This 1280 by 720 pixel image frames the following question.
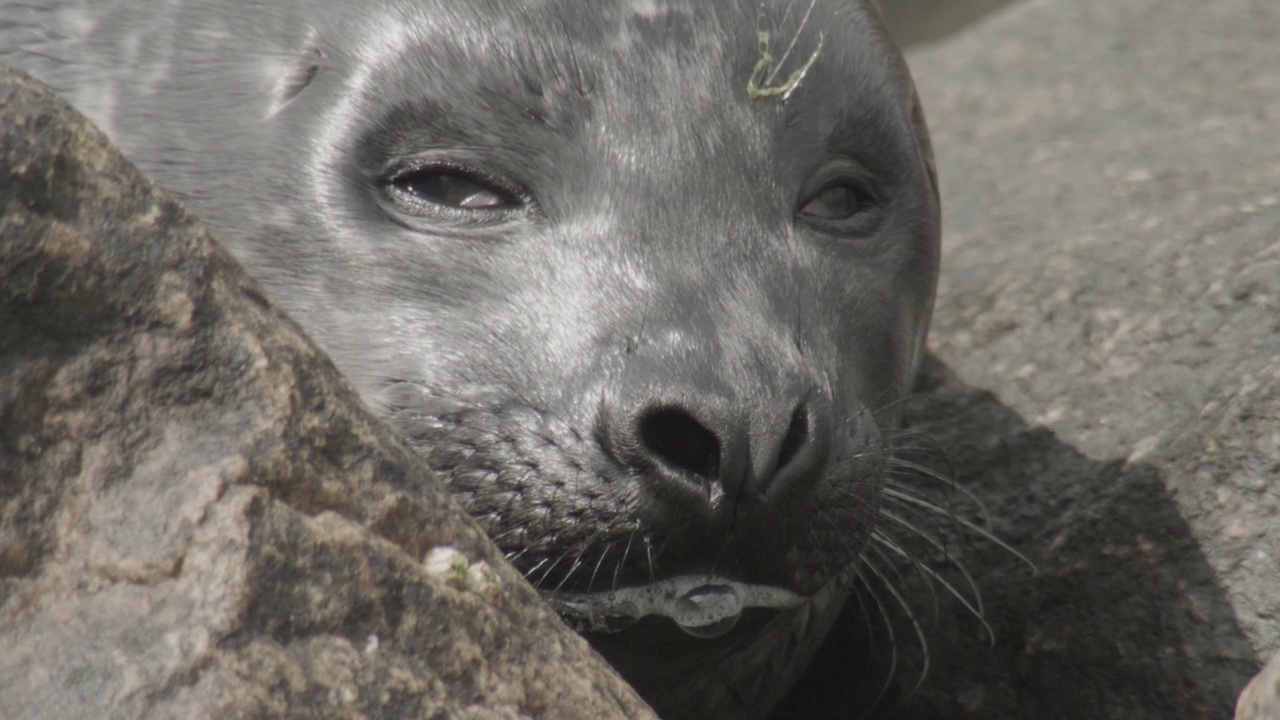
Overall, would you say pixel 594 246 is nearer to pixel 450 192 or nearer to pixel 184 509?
pixel 450 192

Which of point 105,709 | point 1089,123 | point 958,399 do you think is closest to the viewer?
point 105,709

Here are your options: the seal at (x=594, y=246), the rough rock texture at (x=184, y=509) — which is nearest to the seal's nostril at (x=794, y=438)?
the seal at (x=594, y=246)

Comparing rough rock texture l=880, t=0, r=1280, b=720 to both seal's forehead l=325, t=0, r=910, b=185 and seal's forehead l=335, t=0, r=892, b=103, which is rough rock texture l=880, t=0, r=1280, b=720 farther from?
seal's forehead l=335, t=0, r=892, b=103

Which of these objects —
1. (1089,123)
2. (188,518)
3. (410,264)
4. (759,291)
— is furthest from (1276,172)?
(188,518)

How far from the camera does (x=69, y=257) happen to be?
6.42 ft

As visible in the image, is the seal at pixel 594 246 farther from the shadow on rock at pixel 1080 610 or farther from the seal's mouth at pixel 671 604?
the shadow on rock at pixel 1080 610

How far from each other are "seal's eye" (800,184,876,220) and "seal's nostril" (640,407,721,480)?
2.82 feet

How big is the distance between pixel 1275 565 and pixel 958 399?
1.25m

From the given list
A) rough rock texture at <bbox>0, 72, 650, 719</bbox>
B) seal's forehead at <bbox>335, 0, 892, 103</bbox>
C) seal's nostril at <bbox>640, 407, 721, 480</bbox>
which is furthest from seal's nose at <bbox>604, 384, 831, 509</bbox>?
seal's forehead at <bbox>335, 0, 892, 103</bbox>

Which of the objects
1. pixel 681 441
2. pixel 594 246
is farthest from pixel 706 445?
pixel 594 246

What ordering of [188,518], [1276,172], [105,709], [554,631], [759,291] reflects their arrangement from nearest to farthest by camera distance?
[105,709]
[188,518]
[554,631]
[759,291]
[1276,172]

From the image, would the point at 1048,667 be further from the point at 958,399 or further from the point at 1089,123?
the point at 1089,123

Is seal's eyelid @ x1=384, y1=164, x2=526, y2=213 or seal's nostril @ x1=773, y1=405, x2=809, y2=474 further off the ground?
seal's eyelid @ x1=384, y1=164, x2=526, y2=213

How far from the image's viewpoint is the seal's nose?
264 cm
